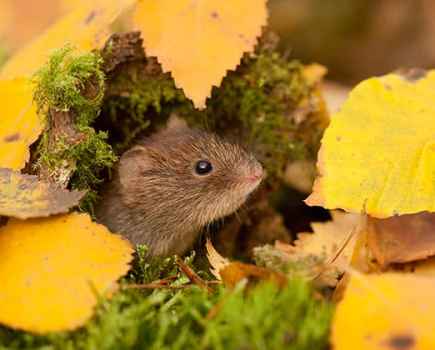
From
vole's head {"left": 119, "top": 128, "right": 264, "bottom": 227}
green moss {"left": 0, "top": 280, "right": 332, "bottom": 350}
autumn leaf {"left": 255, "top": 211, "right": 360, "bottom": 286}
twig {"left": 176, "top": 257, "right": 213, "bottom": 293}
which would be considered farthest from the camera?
vole's head {"left": 119, "top": 128, "right": 264, "bottom": 227}

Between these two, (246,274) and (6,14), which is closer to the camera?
(246,274)

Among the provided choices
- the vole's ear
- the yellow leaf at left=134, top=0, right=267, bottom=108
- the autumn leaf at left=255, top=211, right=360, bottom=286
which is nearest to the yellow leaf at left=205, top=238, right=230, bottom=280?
the autumn leaf at left=255, top=211, right=360, bottom=286

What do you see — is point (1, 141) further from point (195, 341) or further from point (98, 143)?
point (195, 341)

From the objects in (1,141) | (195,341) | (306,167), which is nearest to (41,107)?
(1,141)

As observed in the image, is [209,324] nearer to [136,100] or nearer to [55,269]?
[55,269]

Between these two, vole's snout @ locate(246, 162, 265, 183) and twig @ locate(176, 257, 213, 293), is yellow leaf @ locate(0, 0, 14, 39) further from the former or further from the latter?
twig @ locate(176, 257, 213, 293)

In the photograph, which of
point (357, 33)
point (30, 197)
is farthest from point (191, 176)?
point (357, 33)
